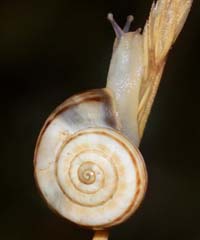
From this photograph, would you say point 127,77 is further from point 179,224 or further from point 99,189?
point 179,224

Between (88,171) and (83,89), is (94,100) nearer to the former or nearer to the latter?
(88,171)

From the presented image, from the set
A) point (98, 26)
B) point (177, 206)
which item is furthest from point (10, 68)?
point (177, 206)

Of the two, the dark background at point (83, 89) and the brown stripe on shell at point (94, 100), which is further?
the dark background at point (83, 89)

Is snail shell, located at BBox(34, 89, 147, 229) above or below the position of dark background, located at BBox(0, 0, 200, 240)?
above

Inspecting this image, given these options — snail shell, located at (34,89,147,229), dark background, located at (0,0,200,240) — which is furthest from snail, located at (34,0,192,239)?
dark background, located at (0,0,200,240)

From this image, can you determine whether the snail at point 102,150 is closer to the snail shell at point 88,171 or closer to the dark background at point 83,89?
the snail shell at point 88,171

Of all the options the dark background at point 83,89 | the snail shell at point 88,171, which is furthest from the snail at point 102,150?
the dark background at point 83,89

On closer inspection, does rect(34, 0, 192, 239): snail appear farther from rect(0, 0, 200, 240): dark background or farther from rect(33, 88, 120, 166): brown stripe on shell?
rect(0, 0, 200, 240): dark background

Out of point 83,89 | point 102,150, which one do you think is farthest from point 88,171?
point 83,89
